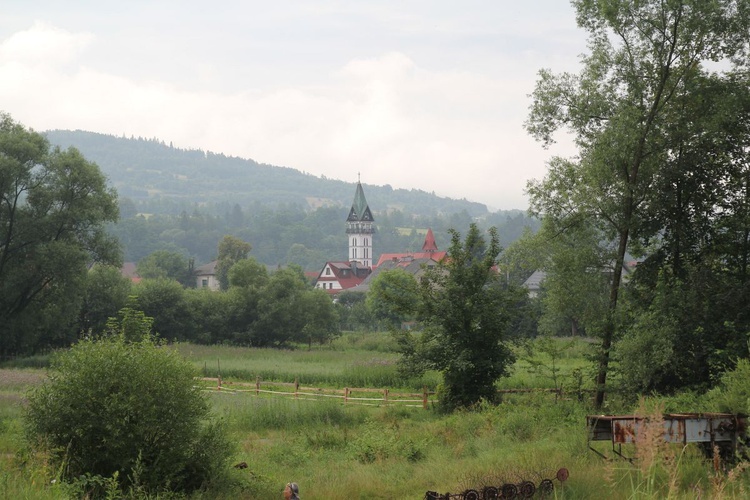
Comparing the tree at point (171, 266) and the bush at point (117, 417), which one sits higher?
the tree at point (171, 266)

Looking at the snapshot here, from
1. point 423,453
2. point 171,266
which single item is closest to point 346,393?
point 423,453

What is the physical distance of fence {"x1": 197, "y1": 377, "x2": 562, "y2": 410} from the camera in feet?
104

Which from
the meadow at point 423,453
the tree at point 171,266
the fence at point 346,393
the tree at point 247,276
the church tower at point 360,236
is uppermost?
the church tower at point 360,236

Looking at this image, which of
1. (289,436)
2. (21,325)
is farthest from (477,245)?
(21,325)

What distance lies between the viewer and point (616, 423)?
12.6 meters

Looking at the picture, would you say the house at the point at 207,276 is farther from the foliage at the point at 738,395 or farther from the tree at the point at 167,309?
the foliage at the point at 738,395

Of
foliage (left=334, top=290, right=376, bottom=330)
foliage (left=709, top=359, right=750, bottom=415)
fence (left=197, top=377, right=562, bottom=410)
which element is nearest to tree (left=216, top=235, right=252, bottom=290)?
foliage (left=334, top=290, right=376, bottom=330)

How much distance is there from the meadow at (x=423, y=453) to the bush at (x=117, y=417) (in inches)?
25.6

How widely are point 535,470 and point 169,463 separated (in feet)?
21.9

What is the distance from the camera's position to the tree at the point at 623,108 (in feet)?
79.2

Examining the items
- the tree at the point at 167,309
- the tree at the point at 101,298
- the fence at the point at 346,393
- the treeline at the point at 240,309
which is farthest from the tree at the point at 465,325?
the tree at the point at 167,309

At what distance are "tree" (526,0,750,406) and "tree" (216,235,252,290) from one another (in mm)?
115734

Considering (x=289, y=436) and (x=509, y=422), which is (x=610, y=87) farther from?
(x=289, y=436)

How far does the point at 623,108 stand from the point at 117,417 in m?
17.4
